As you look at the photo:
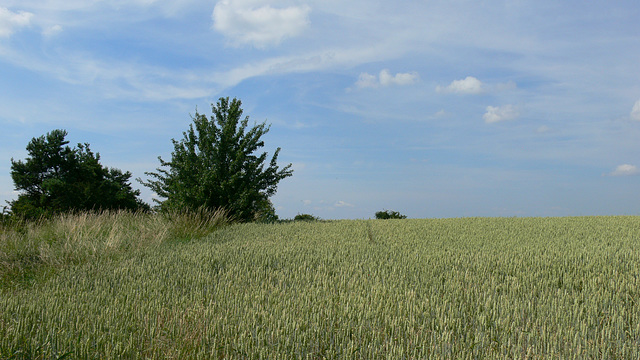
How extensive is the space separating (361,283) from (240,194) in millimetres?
9651

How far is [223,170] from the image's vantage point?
47.2 feet

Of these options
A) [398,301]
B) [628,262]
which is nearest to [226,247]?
[398,301]

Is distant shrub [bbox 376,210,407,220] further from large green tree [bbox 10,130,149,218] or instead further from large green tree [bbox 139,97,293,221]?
large green tree [bbox 10,130,149,218]

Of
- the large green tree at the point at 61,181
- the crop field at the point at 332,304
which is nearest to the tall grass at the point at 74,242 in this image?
the crop field at the point at 332,304

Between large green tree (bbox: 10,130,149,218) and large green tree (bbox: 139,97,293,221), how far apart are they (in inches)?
313

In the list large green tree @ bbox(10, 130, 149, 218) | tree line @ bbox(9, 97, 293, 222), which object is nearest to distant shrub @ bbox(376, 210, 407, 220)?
tree line @ bbox(9, 97, 293, 222)

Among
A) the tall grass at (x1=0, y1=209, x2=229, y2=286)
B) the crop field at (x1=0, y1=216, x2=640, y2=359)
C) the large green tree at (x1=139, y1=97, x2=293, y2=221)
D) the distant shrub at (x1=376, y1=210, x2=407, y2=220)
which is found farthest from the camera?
the distant shrub at (x1=376, y1=210, x2=407, y2=220)

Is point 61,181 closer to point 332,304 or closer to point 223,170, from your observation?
point 223,170

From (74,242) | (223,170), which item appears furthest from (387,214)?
(74,242)

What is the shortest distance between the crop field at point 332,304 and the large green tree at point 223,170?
6.31 m

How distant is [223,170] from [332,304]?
11011mm

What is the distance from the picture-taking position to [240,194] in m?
14.0

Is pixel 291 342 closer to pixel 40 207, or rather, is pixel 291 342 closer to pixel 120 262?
pixel 120 262

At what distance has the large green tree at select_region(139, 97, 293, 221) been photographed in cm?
1376
